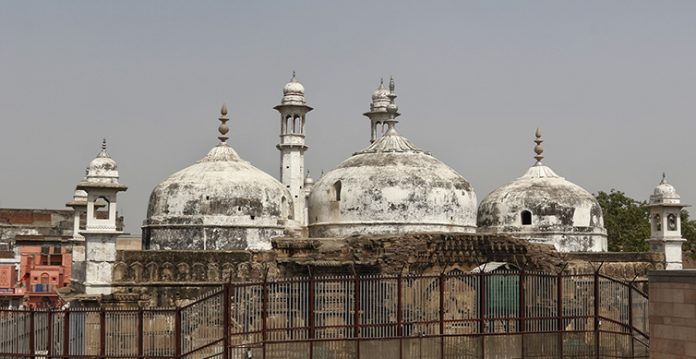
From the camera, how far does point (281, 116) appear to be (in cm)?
3175

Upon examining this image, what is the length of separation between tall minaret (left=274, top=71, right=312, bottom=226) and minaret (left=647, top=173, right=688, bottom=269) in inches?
420

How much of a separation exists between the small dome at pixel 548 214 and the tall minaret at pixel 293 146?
5.70 metres

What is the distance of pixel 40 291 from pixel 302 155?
367 inches

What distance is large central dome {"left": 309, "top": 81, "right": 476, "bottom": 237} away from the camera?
2494 cm

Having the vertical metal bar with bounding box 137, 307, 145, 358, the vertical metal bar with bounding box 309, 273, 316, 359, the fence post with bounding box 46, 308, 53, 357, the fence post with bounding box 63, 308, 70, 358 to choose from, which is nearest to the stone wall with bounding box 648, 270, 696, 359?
the vertical metal bar with bounding box 309, 273, 316, 359

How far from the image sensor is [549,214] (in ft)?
95.1

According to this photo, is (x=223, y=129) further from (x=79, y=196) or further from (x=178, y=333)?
(x=178, y=333)

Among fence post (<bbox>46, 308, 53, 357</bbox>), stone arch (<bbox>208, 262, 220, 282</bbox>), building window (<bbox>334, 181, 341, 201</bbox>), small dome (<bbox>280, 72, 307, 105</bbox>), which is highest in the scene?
small dome (<bbox>280, 72, 307, 105</bbox>)

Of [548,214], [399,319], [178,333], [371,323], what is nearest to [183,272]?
[371,323]

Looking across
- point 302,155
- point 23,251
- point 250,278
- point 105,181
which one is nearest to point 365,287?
point 250,278

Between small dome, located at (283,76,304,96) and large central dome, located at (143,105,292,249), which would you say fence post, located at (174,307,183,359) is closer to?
large central dome, located at (143,105,292,249)

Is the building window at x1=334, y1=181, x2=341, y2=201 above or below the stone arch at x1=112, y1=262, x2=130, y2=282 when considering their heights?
above

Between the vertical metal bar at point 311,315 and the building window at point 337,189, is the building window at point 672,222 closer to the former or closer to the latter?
the building window at point 337,189

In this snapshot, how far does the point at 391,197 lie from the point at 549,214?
6.29 meters
